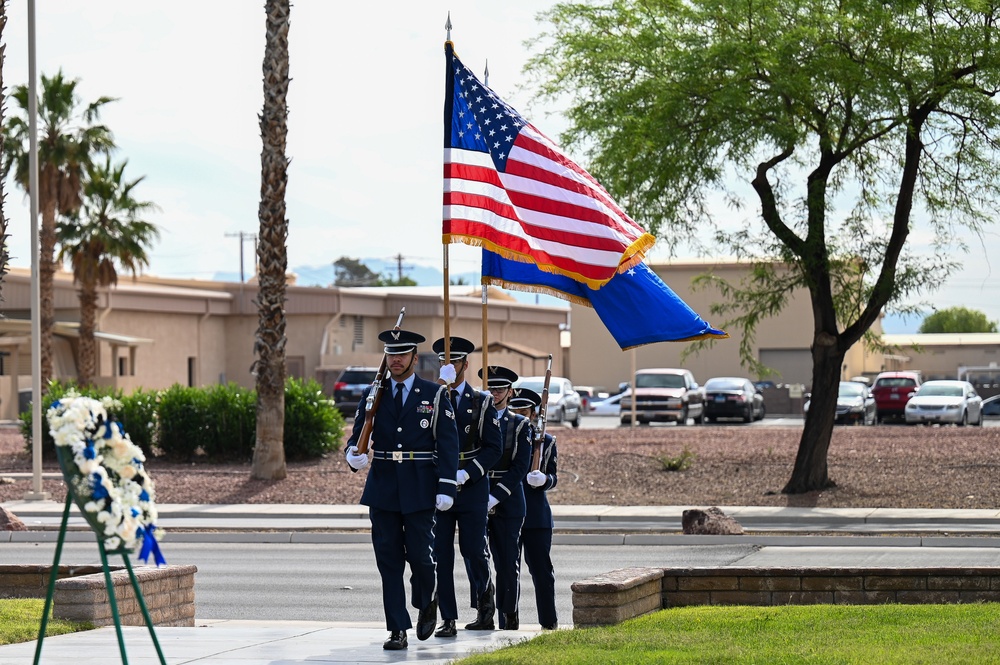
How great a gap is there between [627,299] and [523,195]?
4.01 ft

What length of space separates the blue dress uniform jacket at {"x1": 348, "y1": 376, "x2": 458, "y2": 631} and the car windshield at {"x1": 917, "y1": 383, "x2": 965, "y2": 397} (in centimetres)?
3532

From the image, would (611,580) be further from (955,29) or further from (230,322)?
(230,322)

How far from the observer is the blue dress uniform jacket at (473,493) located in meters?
9.77

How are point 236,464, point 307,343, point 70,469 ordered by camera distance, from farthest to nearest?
point 307,343, point 236,464, point 70,469

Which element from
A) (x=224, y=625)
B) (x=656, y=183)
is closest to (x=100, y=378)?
(x=656, y=183)

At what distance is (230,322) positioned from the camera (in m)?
55.9

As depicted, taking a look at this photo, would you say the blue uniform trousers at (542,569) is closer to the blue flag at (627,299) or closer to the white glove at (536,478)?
the white glove at (536,478)

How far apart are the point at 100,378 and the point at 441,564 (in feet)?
133

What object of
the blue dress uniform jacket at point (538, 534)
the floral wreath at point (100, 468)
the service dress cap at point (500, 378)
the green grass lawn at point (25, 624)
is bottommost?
the green grass lawn at point (25, 624)

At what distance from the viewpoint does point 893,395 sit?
147ft

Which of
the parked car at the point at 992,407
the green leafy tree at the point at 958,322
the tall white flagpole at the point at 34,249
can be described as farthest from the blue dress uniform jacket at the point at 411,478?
the green leafy tree at the point at 958,322

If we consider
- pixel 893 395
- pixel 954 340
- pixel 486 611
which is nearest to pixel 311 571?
pixel 486 611

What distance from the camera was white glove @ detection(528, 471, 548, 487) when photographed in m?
10.4

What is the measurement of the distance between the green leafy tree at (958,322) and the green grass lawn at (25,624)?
506ft
